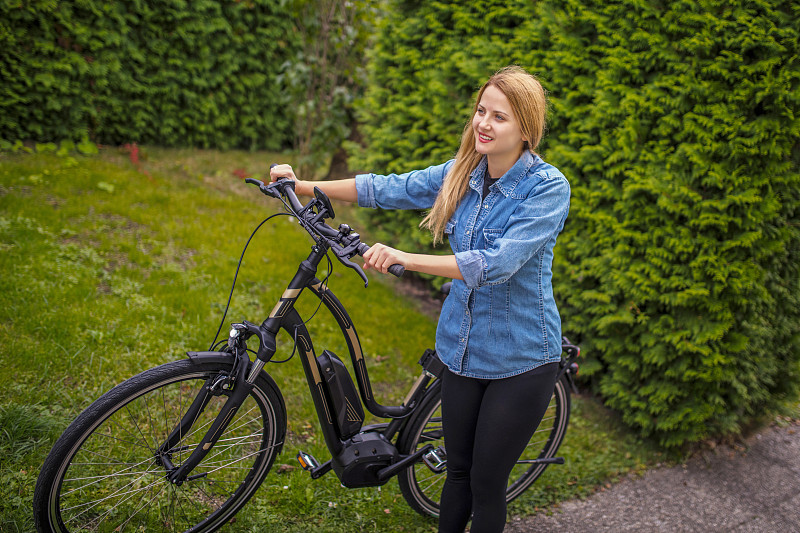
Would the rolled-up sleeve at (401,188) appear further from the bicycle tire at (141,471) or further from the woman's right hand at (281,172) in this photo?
the bicycle tire at (141,471)

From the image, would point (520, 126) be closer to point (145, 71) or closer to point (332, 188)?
point (332, 188)

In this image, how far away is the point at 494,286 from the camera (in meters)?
2.27

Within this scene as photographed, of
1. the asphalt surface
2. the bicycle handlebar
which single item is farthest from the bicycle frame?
the asphalt surface

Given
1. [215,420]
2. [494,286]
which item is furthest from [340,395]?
[494,286]

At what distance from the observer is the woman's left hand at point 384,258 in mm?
1986

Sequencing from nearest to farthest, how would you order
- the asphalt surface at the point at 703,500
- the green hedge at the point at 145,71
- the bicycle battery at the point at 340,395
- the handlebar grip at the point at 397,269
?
the handlebar grip at the point at 397,269 < the bicycle battery at the point at 340,395 < the asphalt surface at the point at 703,500 < the green hedge at the point at 145,71

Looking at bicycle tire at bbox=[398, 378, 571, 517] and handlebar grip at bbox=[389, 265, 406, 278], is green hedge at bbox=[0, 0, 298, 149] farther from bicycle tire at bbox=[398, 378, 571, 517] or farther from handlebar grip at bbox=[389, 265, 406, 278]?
handlebar grip at bbox=[389, 265, 406, 278]

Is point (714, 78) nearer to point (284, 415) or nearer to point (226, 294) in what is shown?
point (284, 415)

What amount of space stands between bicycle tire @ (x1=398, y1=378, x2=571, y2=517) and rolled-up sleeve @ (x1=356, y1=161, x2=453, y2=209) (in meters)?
0.93

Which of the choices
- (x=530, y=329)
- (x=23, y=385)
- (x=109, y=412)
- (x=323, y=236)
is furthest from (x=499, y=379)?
(x=23, y=385)

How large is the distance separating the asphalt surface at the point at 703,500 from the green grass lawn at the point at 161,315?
14cm

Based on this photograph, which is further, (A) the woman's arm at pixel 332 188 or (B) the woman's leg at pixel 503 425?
(A) the woman's arm at pixel 332 188

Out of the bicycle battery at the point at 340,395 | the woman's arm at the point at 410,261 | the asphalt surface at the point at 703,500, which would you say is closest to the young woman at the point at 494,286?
the woman's arm at the point at 410,261

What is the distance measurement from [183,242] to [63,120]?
9.09ft
